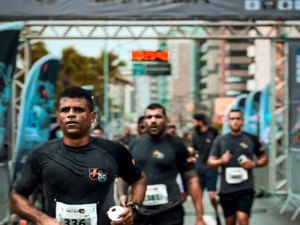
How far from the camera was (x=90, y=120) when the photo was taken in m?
4.46

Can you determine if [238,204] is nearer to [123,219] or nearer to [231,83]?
[123,219]

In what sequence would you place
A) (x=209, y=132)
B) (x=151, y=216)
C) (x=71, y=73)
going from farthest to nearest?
(x=71, y=73) < (x=209, y=132) < (x=151, y=216)

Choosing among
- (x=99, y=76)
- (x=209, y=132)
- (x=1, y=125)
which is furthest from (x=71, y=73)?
(x=1, y=125)

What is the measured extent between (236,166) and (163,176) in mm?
2337

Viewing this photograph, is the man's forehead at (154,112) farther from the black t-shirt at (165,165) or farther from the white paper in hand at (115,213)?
the white paper in hand at (115,213)

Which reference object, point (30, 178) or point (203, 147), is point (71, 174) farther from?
point (203, 147)

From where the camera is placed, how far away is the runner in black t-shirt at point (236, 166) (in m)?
9.16

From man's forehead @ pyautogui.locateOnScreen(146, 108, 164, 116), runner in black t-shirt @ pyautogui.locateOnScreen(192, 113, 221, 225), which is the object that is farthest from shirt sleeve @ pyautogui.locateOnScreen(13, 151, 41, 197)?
runner in black t-shirt @ pyautogui.locateOnScreen(192, 113, 221, 225)

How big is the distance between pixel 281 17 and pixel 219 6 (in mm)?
886

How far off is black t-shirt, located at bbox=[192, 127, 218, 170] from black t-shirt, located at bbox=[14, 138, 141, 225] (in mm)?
8759

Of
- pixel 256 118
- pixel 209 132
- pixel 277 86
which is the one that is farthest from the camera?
pixel 256 118

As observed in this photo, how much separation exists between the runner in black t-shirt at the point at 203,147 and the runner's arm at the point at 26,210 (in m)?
8.55

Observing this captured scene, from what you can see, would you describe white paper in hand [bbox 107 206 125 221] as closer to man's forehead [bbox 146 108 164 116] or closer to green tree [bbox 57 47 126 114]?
man's forehead [bbox 146 108 164 116]

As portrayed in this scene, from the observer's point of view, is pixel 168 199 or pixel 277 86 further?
pixel 277 86
